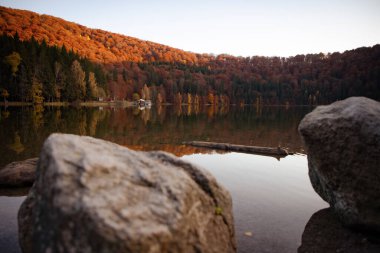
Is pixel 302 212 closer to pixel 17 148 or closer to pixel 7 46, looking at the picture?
pixel 17 148

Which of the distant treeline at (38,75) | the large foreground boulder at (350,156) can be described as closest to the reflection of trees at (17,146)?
the large foreground boulder at (350,156)

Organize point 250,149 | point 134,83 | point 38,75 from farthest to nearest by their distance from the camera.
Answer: point 134,83, point 38,75, point 250,149

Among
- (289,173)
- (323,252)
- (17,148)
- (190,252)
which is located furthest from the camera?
(17,148)

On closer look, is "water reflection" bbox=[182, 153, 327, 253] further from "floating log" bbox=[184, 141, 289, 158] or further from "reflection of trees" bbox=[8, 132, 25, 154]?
"reflection of trees" bbox=[8, 132, 25, 154]

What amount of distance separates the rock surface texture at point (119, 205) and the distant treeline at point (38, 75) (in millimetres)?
80115

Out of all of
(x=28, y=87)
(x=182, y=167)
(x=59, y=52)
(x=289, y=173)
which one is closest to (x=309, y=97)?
(x=59, y=52)

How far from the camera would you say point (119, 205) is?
3480mm

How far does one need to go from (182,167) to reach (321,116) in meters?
5.54

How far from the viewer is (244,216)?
8719 millimetres

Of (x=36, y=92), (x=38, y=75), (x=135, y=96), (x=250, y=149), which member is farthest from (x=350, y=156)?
(x=135, y=96)

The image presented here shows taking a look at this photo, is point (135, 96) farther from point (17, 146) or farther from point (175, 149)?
point (17, 146)

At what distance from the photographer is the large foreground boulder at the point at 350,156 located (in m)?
7.05

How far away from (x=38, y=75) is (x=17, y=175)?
7563 cm

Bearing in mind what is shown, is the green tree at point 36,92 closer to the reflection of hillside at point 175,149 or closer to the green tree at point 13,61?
the green tree at point 13,61
